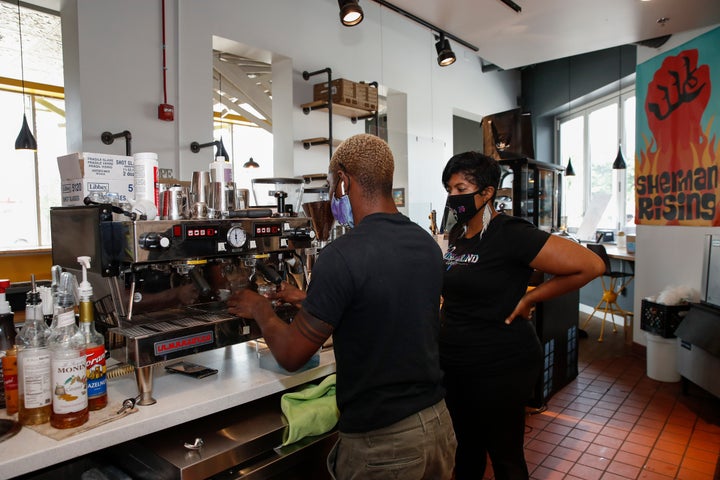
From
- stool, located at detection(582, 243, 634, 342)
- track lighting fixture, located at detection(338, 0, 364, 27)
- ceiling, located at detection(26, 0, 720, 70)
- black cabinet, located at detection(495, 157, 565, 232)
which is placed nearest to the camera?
track lighting fixture, located at detection(338, 0, 364, 27)

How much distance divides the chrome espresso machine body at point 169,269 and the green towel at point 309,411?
25cm

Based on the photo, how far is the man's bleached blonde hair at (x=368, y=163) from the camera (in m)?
1.29

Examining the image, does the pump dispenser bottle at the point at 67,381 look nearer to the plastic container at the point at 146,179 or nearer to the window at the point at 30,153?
the plastic container at the point at 146,179

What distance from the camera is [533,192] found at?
4000mm

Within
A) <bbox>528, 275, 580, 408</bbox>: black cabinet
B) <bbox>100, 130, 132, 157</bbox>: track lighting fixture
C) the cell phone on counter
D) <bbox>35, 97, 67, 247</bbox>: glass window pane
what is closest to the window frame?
<bbox>528, 275, 580, 408</bbox>: black cabinet

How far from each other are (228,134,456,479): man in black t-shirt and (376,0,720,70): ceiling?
3.04 metres

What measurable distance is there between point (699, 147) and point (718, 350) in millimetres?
1708

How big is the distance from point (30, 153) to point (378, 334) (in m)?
6.85

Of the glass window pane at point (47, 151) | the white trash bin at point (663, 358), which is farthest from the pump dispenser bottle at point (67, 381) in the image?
the glass window pane at point (47, 151)

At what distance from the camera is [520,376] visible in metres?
1.73

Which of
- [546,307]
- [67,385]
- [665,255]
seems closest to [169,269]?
[67,385]

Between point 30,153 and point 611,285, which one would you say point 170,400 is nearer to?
point 611,285

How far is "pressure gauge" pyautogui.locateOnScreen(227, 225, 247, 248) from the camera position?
1.51 metres

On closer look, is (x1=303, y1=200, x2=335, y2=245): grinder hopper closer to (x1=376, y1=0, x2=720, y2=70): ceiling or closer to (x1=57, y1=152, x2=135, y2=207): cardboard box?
(x1=57, y1=152, x2=135, y2=207): cardboard box
